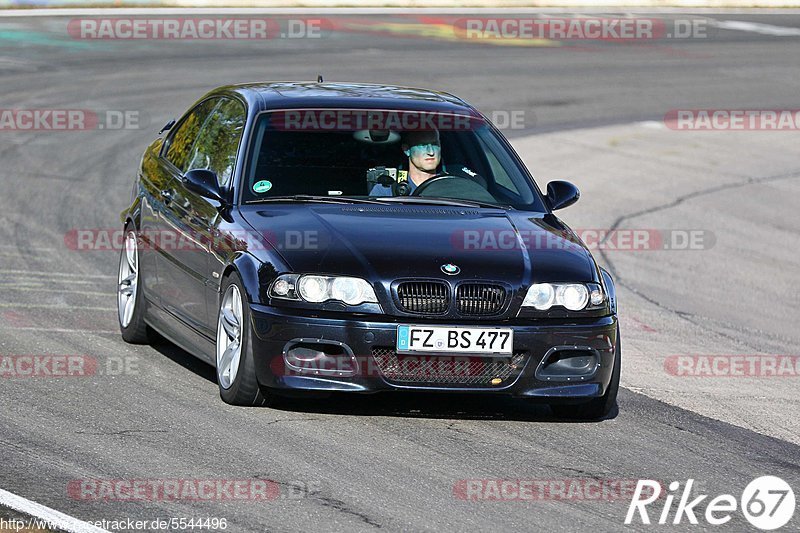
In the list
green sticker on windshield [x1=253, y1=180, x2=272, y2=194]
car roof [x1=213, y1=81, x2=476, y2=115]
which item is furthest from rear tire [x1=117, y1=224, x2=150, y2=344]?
green sticker on windshield [x1=253, y1=180, x2=272, y2=194]

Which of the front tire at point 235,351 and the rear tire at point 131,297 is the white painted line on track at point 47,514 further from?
the rear tire at point 131,297

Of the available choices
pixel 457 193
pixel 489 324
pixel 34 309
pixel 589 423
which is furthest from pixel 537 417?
pixel 34 309

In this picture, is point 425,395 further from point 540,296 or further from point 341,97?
point 341,97

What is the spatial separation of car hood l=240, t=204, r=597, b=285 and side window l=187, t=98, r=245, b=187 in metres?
0.56

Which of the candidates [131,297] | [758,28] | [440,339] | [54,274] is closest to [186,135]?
[131,297]

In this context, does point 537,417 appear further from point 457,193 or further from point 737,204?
point 737,204

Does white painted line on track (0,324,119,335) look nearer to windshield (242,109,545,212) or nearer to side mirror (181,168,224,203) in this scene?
side mirror (181,168,224,203)

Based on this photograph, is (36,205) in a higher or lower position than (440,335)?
lower

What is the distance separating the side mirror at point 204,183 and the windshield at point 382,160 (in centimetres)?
17

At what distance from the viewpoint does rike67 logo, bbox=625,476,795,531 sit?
20.8ft

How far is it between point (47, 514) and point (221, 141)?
148 inches

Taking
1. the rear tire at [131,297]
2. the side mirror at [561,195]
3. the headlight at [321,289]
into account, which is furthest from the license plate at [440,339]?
the rear tire at [131,297]

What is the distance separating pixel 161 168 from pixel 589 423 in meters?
3.46

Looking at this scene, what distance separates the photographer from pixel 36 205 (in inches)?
597
